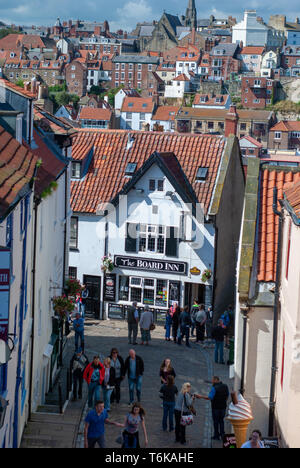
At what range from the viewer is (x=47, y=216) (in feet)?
73.7

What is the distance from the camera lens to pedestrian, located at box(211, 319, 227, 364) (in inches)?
1013

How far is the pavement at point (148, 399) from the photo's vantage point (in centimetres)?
1811

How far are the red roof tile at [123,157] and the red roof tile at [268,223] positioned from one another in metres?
12.3

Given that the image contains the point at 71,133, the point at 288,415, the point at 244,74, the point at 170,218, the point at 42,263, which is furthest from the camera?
the point at 244,74

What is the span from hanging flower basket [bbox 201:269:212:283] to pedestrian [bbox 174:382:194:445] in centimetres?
1405

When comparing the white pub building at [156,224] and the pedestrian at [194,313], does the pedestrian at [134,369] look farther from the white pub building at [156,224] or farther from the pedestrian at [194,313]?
the white pub building at [156,224]

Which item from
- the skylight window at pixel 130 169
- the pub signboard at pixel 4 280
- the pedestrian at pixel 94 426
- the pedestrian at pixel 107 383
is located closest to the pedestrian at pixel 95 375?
the pedestrian at pixel 107 383

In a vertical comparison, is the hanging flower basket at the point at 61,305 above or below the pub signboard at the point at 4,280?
below

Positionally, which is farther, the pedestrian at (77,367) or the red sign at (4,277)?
the pedestrian at (77,367)

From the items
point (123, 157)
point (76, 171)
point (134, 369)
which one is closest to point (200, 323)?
point (134, 369)

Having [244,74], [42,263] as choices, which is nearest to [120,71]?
[244,74]

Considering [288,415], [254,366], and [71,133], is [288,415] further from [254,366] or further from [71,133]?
[71,133]

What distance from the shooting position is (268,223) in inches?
742

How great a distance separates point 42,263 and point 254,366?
7038 mm
